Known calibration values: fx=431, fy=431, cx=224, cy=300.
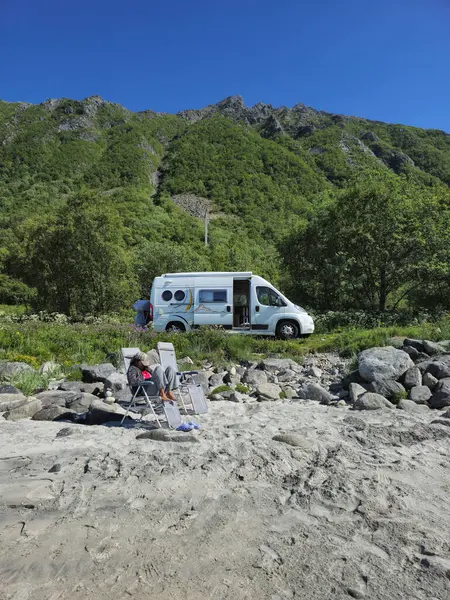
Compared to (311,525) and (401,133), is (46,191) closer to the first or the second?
(311,525)

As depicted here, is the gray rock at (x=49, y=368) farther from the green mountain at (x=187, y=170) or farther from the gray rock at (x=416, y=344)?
the green mountain at (x=187, y=170)

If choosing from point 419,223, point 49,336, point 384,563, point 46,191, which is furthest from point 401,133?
point 384,563

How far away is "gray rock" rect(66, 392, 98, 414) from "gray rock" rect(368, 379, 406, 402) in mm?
5245

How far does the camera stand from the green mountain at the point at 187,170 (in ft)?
141

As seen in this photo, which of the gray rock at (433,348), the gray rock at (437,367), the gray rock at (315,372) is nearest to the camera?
the gray rock at (437,367)

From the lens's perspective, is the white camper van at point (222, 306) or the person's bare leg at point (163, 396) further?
the white camper van at point (222, 306)

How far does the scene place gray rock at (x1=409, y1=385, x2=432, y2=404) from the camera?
7.90 meters

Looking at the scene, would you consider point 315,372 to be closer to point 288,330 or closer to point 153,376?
point 288,330

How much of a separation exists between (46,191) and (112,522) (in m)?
62.5

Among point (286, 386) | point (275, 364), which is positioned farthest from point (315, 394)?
point (275, 364)

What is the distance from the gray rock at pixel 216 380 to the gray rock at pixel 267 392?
3.80 ft

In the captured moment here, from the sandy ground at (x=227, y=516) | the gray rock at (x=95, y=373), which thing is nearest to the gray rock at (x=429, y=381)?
the sandy ground at (x=227, y=516)

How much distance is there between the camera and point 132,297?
22375 mm

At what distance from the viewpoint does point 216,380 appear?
978 centimetres
